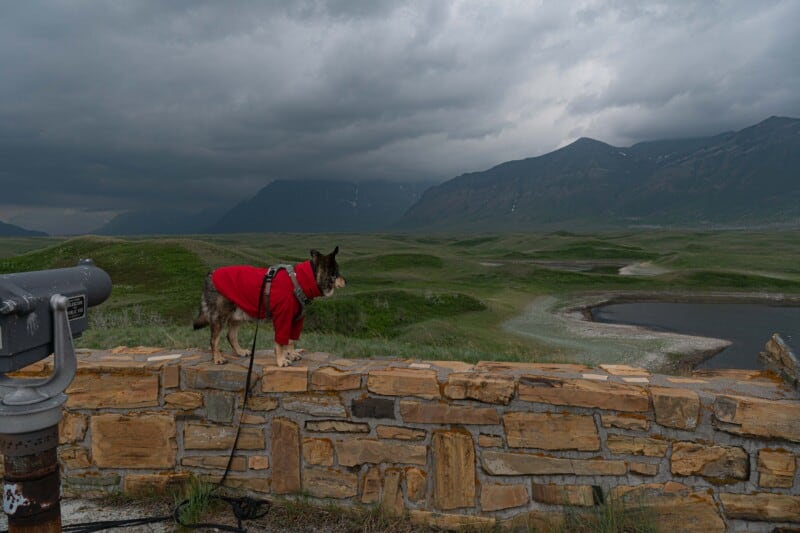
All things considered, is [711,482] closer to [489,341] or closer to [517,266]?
[489,341]

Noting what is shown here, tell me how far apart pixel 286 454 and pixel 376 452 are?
958 mm

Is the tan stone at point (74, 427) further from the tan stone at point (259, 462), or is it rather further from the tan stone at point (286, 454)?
the tan stone at point (286, 454)

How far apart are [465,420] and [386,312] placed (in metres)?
23.8

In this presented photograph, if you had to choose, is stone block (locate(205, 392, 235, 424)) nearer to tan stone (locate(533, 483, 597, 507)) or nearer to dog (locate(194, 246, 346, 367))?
dog (locate(194, 246, 346, 367))

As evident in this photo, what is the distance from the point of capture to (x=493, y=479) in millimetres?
4781

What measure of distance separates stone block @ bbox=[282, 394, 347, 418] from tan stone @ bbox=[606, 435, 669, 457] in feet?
8.53

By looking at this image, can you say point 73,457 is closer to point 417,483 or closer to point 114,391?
point 114,391

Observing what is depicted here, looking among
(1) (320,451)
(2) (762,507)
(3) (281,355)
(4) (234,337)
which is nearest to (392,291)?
(4) (234,337)

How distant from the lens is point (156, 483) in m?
5.21

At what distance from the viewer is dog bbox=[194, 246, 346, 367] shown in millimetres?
5289

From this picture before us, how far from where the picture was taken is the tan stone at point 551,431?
4.62 metres

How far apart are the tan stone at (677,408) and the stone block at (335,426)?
9.11 ft

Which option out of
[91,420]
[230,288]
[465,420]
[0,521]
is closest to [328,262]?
[230,288]

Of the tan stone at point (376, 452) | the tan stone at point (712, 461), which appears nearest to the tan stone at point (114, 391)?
the tan stone at point (376, 452)
